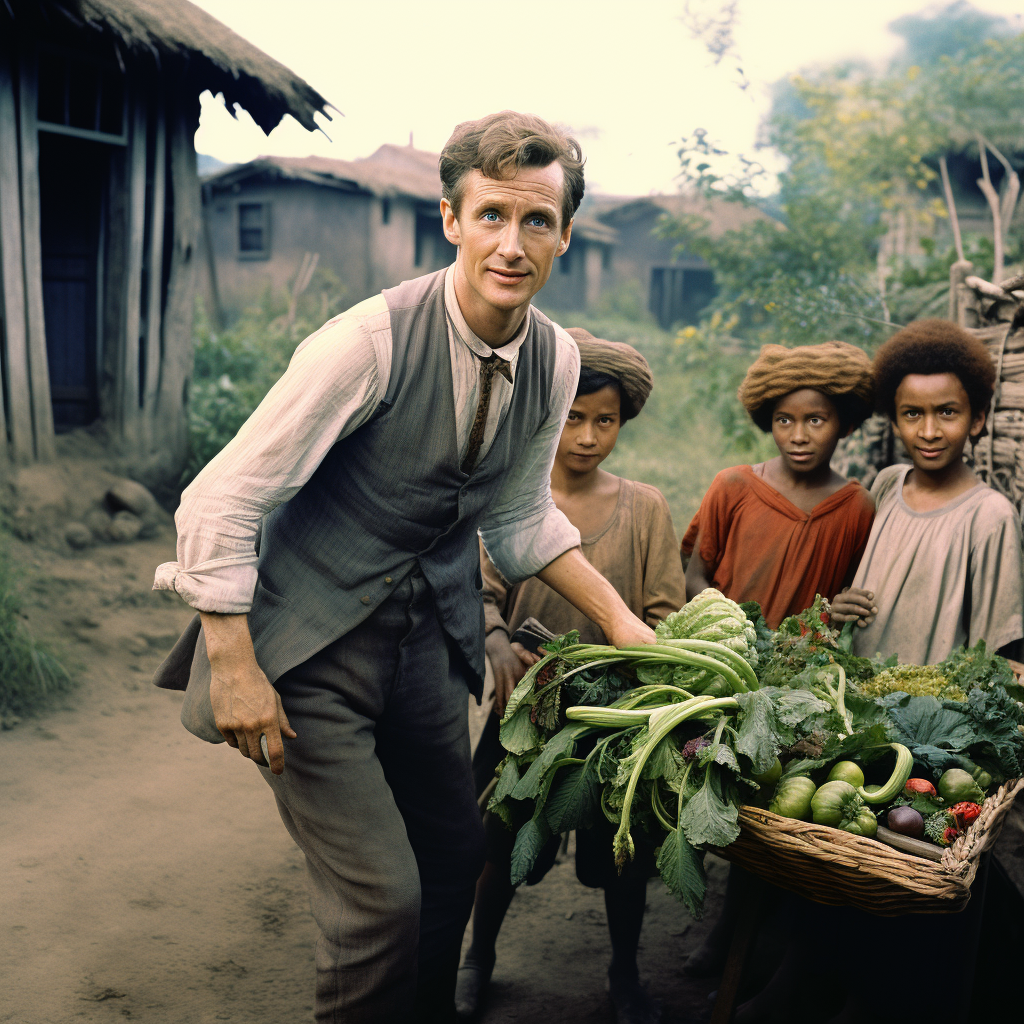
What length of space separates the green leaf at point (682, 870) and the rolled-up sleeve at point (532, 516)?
0.83 m

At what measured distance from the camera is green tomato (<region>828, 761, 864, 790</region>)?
209 cm

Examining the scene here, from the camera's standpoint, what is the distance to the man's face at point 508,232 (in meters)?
2.13

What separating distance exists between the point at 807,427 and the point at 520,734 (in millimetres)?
1416

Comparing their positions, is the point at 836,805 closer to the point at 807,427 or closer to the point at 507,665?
the point at 507,665

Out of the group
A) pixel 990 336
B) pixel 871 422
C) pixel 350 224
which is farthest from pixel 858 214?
pixel 990 336

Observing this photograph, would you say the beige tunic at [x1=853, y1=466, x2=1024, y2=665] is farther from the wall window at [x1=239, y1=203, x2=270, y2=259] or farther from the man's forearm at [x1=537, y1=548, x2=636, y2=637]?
the wall window at [x1=239, y1=203, x2=270, y2=259]

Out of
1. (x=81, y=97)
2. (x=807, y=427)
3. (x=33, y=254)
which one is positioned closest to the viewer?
(x=807, y=427)

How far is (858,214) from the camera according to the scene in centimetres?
1286

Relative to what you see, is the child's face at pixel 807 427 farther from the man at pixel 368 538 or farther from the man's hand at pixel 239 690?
the man's hand at pixel 239 690

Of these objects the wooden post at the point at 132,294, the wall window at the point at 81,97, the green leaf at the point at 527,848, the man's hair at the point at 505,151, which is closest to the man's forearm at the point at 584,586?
the green leaf at the point at 527,848

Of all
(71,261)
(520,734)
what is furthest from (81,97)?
(520,734)

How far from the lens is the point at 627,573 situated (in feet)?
10.0

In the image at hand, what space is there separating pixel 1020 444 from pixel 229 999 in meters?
3.10

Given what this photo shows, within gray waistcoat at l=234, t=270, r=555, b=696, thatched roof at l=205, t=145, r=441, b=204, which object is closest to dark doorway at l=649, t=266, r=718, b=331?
thatched roof at l=205, t=145, r=441, b=204
